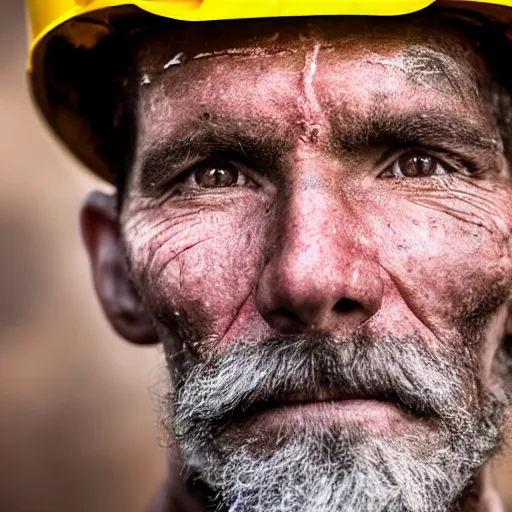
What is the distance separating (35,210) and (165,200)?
7.72 ft

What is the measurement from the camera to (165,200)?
88.0 inches

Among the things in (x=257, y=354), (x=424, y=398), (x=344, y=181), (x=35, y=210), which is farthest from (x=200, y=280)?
(x=35, y=210)

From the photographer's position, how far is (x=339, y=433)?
6.14ft

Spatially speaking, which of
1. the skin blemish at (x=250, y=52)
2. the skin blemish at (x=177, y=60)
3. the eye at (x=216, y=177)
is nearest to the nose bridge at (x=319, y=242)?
the eye at (x=216, y=177)

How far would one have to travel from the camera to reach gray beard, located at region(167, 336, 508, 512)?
1871 millimetres

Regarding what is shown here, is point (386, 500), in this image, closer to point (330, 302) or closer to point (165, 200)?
point (330, 302)

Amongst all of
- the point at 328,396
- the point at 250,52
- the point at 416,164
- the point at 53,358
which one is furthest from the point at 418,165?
the point at 53,358

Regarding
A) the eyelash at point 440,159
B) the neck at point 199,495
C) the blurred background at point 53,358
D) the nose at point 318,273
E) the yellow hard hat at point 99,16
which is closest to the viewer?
the nose at point 318,273

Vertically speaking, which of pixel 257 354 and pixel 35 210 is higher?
pixel 257 354

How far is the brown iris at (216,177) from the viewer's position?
83.7 inches

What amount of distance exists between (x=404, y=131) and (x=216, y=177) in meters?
0.44

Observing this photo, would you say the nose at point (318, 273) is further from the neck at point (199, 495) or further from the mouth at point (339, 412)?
the neck at point (199, 495)

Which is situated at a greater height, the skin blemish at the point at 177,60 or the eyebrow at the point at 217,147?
the skin blemish at the point at 177,60

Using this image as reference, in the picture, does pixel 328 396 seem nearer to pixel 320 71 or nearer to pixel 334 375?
pixel 334 375
